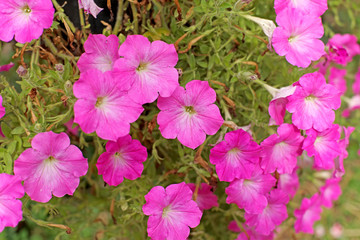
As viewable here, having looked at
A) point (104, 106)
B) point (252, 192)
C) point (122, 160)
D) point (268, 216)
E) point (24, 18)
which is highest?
point (24, 18)

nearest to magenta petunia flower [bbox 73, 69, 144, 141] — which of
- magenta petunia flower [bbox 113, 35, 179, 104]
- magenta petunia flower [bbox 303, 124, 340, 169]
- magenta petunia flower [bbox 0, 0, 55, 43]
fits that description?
magenta petunia flower [bbox 113, 35, 179, 104]

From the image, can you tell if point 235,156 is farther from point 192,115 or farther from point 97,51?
point 97,51

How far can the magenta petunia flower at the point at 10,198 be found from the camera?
24.4 inches

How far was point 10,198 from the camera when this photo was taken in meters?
0.62

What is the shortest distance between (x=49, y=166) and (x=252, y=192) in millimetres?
402

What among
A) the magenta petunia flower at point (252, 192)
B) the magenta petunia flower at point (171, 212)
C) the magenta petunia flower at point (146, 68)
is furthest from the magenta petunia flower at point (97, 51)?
the magenta petunia flower at point (252, 192)

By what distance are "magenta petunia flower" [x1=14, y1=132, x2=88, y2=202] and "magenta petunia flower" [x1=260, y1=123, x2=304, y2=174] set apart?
1.12ft

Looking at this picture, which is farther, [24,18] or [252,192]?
[252,192]

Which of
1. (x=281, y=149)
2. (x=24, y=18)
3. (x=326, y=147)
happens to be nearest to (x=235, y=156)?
(x=281, y=149)

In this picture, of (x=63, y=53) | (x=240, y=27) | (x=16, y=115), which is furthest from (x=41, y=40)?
(x=240, y=27)

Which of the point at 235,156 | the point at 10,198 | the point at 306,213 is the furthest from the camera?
the point at 306,213

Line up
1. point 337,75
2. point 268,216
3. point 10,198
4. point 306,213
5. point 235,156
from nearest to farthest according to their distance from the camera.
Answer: point 10,198, point 235,156, point 268,216, point 306,213, point 337,75

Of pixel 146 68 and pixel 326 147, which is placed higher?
pixel 146 68

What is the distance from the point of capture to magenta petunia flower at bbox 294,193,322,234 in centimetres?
106
